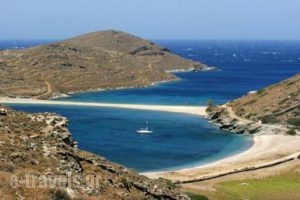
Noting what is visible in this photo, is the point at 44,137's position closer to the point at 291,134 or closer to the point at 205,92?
the point at 291,134

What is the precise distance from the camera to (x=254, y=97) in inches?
5522

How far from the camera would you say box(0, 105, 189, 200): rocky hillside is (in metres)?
27.5

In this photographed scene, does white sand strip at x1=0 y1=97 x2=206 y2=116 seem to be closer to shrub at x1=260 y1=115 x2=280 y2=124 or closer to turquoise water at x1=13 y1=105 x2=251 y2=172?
turquoise water at x1=13 y1=105 x2=251 y2=172

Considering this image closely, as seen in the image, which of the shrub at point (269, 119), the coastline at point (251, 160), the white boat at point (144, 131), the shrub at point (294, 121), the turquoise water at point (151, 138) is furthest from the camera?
the shrub at point (269, 119)

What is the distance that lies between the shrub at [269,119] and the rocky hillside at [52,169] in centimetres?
8230

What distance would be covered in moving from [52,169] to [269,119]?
307 feet

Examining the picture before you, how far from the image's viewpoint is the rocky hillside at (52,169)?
27.5 m

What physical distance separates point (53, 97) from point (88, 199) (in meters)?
151

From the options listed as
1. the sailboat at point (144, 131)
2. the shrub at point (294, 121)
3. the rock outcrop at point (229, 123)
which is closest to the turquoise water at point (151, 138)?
the sailboat at point (144, 131)

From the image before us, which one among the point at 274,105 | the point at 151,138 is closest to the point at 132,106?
the point at 274,105

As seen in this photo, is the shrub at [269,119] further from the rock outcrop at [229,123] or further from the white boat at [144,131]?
the white boat at [144,131]

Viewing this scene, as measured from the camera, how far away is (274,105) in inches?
5074

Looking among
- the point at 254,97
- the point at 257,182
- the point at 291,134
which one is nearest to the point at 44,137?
the point at 257,182

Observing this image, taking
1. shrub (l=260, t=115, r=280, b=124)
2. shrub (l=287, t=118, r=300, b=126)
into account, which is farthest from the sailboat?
shrub (l=287, t=118, r=300, b=126)
